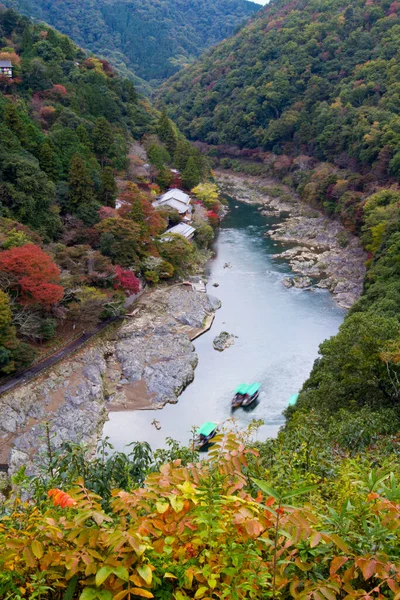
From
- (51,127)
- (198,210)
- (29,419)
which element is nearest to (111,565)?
(29,419)

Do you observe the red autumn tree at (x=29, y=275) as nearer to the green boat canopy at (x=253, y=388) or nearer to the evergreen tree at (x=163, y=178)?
the green boat canopy at (x=253, y=388)

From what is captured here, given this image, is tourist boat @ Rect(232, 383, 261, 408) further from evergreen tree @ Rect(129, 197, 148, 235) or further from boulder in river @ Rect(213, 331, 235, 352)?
evergreen tree @ Rect(129, 197, 148, 235)

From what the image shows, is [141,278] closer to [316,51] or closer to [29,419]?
[29,419]

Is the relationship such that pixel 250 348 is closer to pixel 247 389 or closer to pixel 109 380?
pixel 247 389

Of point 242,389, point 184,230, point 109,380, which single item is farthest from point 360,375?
point 184,230

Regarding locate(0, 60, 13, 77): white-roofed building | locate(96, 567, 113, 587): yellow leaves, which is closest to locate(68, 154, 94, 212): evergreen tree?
locate(0, 60, 13, 77): white-roofed building

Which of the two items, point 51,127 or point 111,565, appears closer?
point 111,565
